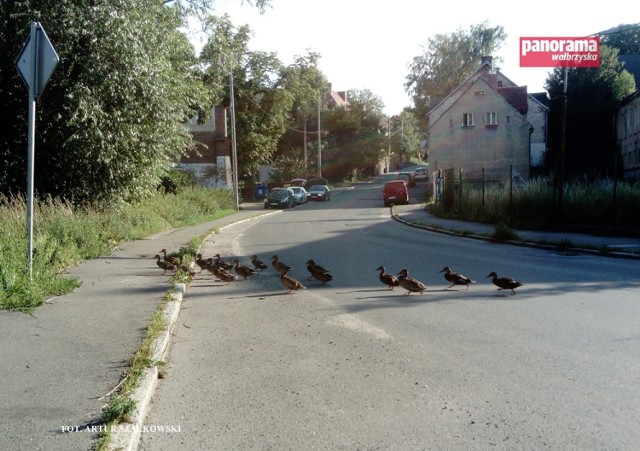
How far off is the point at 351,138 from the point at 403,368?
79.5 metres

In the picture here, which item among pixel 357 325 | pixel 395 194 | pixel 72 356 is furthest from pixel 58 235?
pixel 395 194

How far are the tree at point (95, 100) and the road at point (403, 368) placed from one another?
9089mm

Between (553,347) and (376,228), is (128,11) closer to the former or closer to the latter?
(376,228)

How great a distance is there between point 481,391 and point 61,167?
17.1m

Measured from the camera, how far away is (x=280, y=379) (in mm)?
5801

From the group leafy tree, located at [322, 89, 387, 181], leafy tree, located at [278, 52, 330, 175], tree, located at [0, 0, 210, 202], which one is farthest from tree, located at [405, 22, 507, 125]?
tree, located at [0, 0, 210, 202]

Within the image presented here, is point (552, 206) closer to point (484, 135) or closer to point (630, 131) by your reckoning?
point (630, 131)

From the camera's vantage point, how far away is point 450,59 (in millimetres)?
78000

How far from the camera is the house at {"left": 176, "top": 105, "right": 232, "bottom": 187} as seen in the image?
49750mm

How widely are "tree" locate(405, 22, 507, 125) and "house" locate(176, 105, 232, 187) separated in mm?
33812

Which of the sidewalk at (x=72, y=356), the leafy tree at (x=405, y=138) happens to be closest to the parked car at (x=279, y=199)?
the sidewalk at (x=72, y=356)

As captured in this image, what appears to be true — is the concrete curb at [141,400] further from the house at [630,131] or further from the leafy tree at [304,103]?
the leafy tree at [304,103]

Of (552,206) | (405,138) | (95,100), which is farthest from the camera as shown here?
(405,138)

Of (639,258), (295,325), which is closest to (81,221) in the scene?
(295,325)
